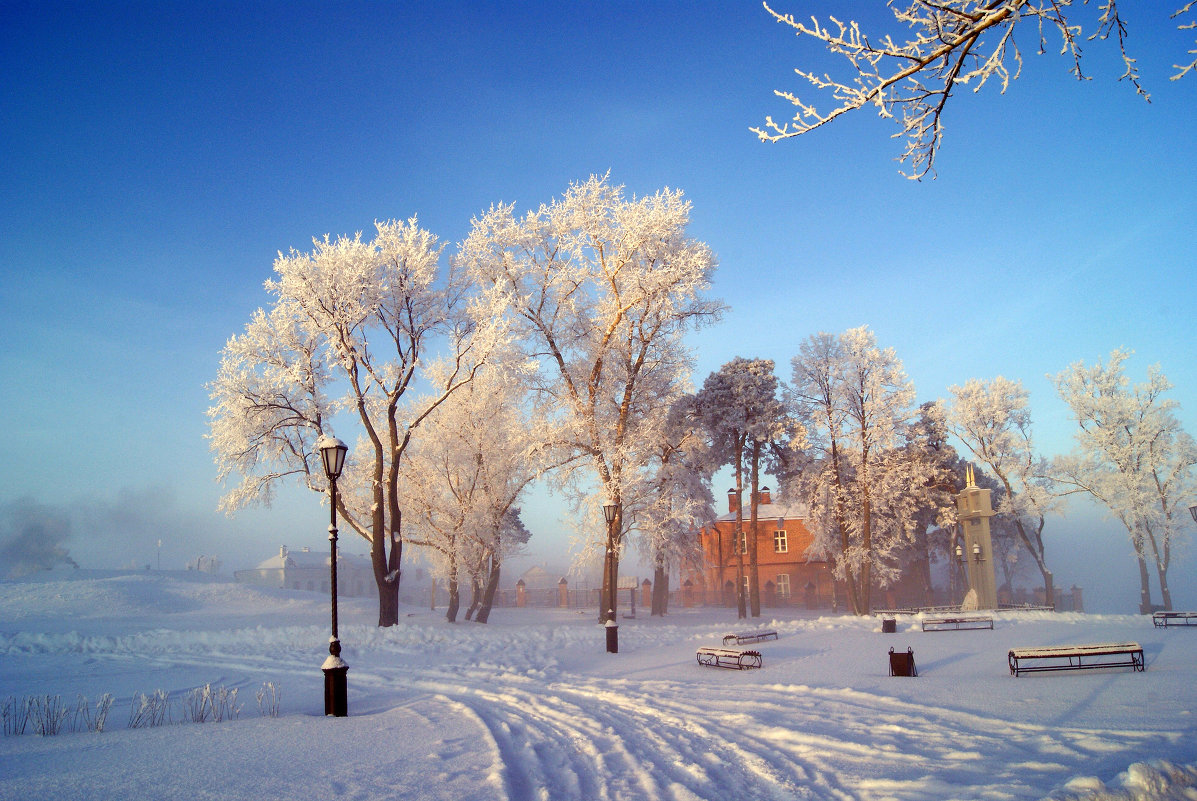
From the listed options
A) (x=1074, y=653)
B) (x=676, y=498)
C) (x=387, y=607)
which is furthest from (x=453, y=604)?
(x=1074, y=653)

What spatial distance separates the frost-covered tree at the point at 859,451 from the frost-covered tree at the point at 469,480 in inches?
602

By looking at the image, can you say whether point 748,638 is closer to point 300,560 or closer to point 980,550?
point 980,550

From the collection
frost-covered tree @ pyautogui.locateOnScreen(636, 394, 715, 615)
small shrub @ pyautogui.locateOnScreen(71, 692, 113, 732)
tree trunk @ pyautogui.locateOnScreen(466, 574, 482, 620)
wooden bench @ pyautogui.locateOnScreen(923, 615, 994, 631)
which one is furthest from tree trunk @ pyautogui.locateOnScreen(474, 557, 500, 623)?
small shrub @ pyautogui.locateOnScreen(71, 692, 113, 732)

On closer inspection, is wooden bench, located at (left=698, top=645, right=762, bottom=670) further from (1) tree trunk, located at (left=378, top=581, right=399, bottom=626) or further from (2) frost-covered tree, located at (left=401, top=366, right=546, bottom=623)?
(2) frost-covered tree, located at (left=401, top=366, right=546, bottom=623)

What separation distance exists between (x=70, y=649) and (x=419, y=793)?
625 inches

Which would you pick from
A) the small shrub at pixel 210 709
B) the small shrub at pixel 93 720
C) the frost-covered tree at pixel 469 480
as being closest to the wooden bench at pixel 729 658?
the small shrub at pixel 210 709

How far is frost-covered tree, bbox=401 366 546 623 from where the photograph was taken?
2423 cm

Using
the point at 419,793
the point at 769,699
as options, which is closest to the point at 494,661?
the point at 769,699

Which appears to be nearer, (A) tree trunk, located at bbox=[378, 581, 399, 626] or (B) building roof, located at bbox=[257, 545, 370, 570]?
(A) tree trunk, located at bbox=[378, 581, 399, 626]

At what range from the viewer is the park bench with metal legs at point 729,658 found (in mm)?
13359

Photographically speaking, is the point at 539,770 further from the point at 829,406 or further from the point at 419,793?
the point at 829,406

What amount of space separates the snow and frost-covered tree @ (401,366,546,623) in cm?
709

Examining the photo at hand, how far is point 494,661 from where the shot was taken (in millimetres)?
15234

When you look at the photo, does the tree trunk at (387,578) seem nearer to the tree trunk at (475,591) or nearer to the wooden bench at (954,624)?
the tree trunk at (475,591)
